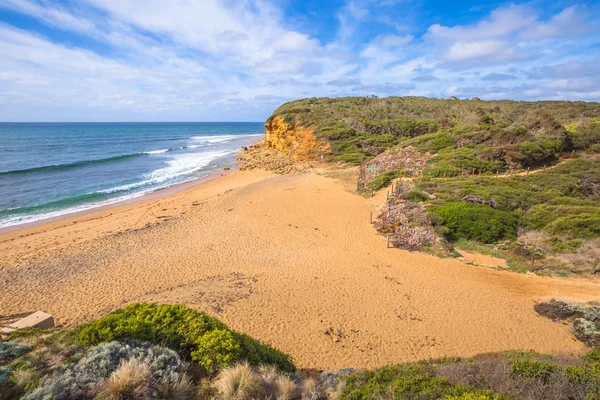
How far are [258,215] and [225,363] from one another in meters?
13.5

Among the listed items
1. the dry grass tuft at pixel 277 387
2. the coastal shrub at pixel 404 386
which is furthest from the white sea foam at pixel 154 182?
the coastal shrub at pixel 404 386

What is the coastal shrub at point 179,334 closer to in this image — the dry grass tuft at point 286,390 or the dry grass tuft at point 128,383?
the dry grass tuft at point 286,390

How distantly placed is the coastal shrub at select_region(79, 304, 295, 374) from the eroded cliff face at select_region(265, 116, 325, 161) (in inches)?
1205

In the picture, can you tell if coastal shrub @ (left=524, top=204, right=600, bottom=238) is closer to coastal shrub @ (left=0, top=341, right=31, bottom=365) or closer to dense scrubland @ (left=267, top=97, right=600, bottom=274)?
dense scrubland @ (left=267, top=97, right=600, bottom=274)

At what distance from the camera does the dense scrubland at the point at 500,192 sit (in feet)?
40.4

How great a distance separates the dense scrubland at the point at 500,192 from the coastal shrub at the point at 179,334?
10.1 meters

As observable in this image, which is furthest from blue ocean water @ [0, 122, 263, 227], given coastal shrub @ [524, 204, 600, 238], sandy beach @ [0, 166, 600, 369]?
coastal shrub @ [524, 204, 600, 238]

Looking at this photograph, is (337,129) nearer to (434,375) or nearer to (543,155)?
(543,155)

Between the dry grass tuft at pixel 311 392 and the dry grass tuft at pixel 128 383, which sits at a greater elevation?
the dry grass tuft at pixel 128 383

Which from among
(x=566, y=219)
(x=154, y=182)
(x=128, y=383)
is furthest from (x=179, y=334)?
(x=154, y=182)

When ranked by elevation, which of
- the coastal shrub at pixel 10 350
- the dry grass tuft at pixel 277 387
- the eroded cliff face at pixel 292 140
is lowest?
the dry grass tuft at pixel 277 387

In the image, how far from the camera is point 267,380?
4.25m

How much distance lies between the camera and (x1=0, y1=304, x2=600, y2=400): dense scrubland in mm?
3580

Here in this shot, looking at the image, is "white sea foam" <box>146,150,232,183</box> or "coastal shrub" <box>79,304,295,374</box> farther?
"white sea foam" <box>146,150,232,183</box>
